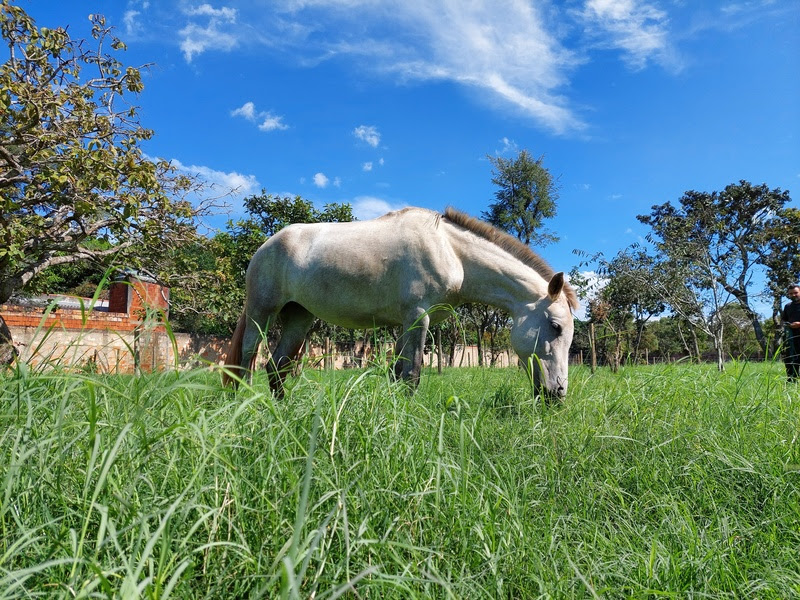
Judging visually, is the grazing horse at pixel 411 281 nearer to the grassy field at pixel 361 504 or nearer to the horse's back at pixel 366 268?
the horse's back at pixel 366 268

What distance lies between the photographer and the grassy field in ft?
3.88

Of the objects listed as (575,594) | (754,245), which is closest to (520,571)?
(575,594)

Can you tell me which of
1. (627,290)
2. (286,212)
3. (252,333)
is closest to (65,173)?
(252,333)

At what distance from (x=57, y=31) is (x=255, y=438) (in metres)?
8.51

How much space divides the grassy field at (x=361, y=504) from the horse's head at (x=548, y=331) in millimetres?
1505

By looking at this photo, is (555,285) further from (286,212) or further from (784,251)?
(784,251)

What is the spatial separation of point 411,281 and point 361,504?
2.80 m

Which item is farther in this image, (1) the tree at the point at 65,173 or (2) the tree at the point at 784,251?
(2) the tree at the point at 784,251

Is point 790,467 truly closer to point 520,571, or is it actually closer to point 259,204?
point 520,571

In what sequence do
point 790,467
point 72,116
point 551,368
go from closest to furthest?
point 790,467 → point 551,368 → point 72,116

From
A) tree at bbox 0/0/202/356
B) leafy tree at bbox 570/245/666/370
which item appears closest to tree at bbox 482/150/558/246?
leafy tree at bbox 570/245/666/370

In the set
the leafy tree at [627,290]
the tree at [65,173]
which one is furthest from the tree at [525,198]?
the tree at [65,173]

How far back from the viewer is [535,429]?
2461mm

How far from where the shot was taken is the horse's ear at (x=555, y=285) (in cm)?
401
